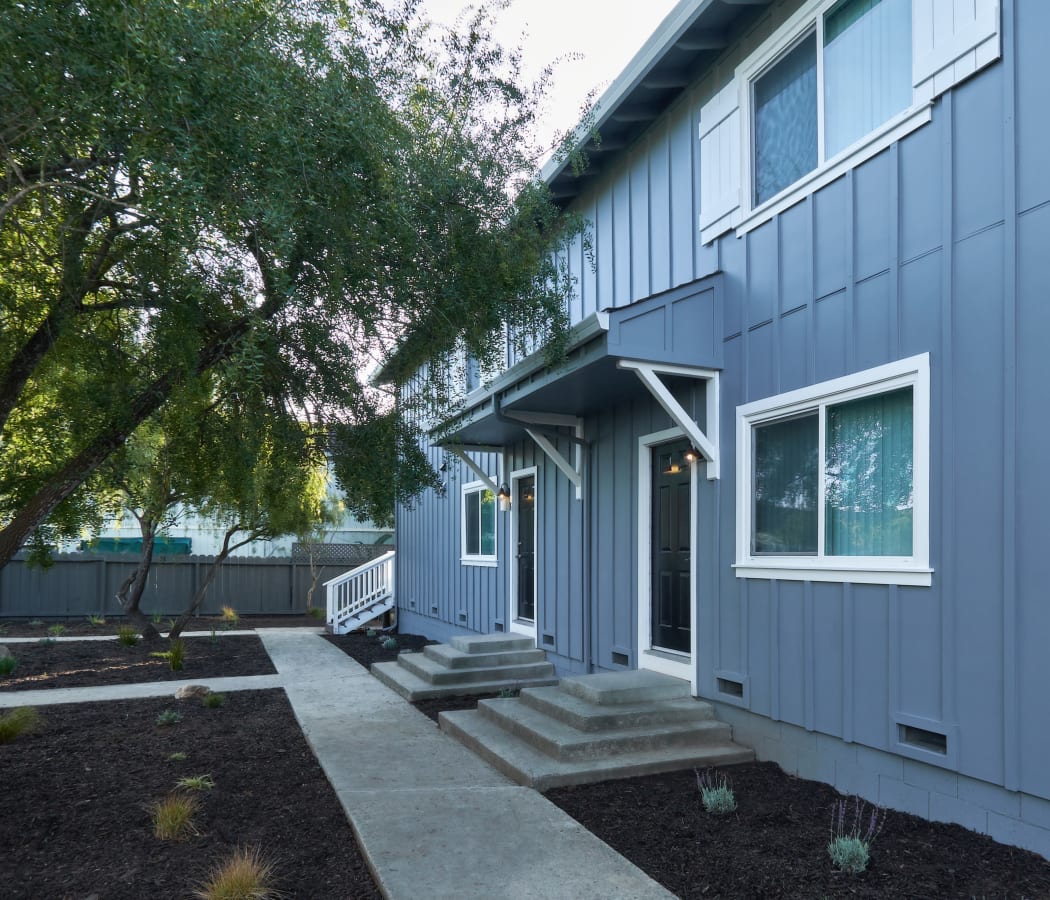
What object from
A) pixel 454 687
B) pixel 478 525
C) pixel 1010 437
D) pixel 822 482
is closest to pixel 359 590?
pixel 478 525

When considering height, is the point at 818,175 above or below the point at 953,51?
below

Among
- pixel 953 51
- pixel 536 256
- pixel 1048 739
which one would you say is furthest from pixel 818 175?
pixel 1048 739

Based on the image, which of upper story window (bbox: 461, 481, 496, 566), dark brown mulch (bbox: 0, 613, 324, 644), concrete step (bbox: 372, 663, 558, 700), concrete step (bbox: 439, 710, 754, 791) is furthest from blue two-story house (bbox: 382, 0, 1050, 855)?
dark brown mulch (bbox: 0, 613, 324, 644)

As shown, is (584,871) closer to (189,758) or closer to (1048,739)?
(1048,739)

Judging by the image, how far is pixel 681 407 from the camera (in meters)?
6.30

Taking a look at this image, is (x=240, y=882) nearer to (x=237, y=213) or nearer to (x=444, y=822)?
(x=444, y=822)

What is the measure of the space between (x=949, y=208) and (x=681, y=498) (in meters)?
3.08

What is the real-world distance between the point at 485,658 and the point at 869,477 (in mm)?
4879

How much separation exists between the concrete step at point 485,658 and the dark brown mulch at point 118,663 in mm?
3029

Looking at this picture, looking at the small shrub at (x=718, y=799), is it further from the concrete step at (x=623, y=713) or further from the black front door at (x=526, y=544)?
the black front door at (x=526, y=544)

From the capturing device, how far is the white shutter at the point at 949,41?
166 inches

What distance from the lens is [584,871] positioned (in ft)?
12.6

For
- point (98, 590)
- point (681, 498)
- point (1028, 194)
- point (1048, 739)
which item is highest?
point (1028, 194)

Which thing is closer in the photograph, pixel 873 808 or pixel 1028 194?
pixel 1028 194
